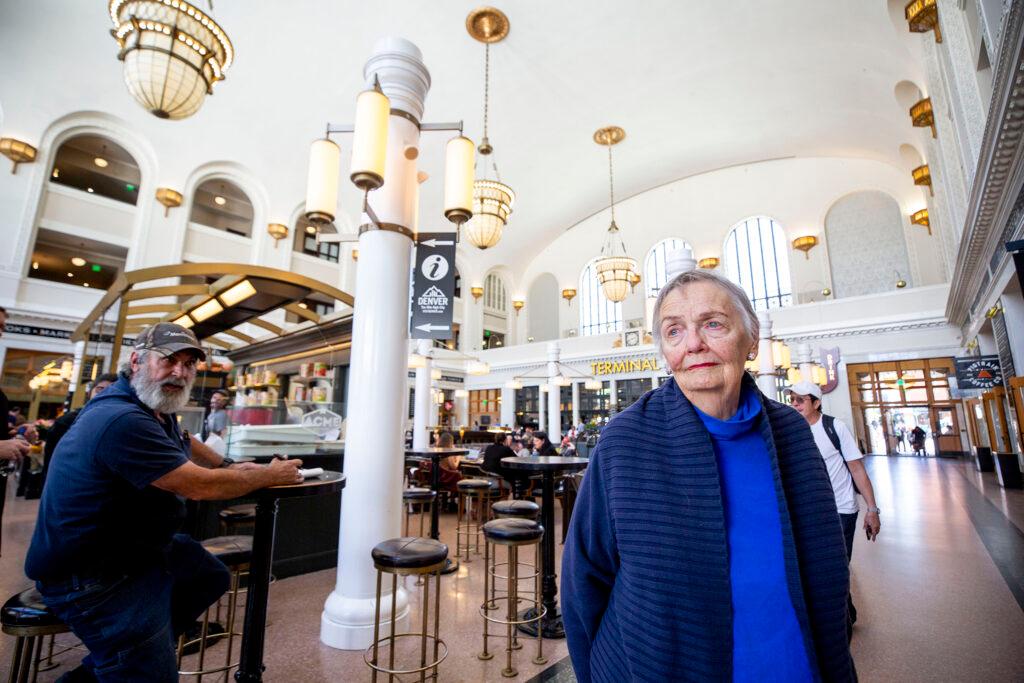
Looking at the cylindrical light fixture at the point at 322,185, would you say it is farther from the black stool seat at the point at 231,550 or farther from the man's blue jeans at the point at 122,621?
the man's blue jeans at the point at 122,621

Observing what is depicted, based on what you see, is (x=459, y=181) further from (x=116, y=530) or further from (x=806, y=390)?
(x=806, y=390)

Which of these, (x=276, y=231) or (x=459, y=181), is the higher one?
(x=276, y=231)

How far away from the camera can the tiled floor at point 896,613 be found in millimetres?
2156

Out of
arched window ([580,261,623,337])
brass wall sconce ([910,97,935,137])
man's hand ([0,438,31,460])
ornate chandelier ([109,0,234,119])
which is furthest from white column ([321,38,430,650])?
arched window ([580,261,623,337])

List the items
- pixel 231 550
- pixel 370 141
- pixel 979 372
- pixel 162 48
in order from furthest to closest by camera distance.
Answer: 1. pixel 979 372
2. pixel 162 48
3. pixel 370 141
4. pixel 231 550

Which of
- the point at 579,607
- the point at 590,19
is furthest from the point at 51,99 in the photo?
the point at 579,607

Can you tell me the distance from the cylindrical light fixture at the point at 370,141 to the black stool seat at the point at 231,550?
1.78 m

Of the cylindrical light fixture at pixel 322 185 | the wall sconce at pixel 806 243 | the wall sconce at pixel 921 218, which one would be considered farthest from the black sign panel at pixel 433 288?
the wall sconce at pixel 806 243

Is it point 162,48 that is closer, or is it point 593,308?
point 162,48

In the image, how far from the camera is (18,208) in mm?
9406

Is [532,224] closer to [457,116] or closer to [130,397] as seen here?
[457,116]

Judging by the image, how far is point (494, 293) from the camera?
20500mm

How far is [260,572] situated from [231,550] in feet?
1.23

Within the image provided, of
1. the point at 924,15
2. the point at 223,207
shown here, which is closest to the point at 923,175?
the point at 924,15
